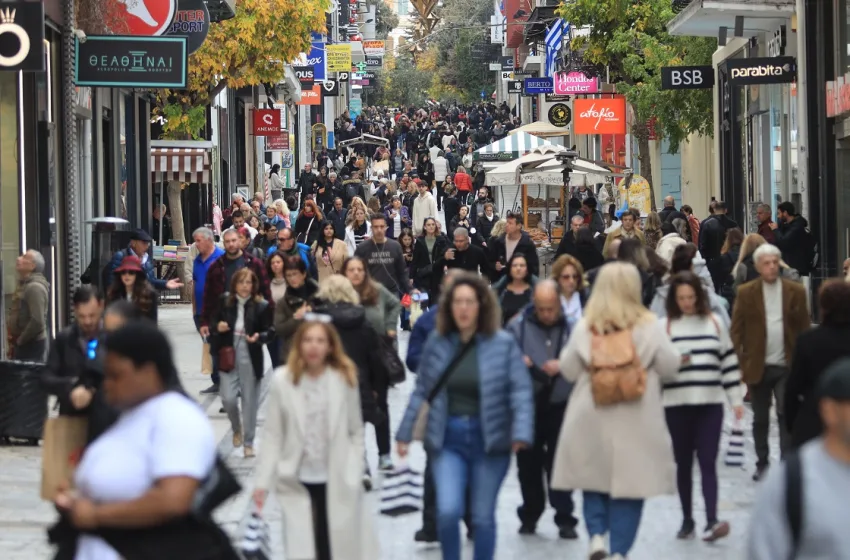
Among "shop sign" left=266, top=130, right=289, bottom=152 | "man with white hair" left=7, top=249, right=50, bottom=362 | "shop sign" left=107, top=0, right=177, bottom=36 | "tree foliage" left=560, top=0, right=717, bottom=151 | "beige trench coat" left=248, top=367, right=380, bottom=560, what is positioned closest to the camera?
"beige trench coat" left=248, top=367, right=380, bottom=560

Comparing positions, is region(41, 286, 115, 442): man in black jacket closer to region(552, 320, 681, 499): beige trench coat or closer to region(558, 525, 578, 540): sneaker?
region(552, 320, 681, 499): beige trench coat

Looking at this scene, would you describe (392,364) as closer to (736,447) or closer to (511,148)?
(736,447)

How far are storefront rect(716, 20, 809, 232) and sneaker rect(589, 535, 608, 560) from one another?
1444cm

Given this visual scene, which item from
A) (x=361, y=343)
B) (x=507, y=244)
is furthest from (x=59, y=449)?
(x=507, y=244)

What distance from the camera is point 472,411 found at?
24.5 ft

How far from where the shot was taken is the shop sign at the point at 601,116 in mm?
36469

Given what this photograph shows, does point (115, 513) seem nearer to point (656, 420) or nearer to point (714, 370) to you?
point (656, 420)

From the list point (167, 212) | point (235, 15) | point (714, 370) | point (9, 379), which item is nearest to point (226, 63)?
A: point (235, 15)

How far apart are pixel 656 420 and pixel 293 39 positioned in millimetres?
23003

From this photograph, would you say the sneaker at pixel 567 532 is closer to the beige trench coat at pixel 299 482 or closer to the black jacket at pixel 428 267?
the beige trench coat at pixel 299 482

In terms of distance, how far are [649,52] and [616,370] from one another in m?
25.8

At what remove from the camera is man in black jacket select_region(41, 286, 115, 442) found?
6824 mm

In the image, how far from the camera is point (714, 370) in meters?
9.03

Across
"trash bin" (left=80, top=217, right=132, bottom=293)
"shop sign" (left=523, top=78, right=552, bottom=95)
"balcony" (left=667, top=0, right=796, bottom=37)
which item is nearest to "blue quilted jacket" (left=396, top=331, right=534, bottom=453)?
"trash bin" (left=80, top=217, right=132, bottom=293)
